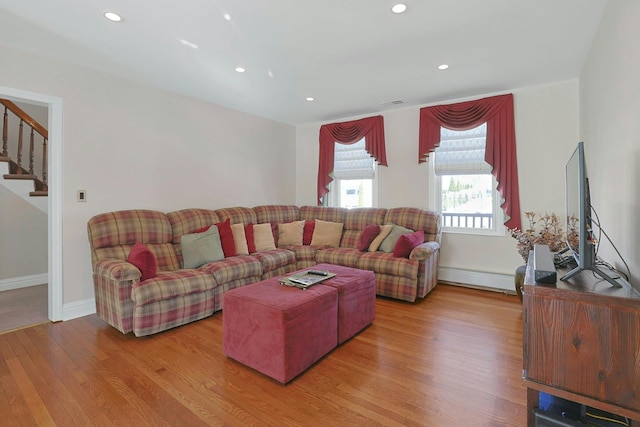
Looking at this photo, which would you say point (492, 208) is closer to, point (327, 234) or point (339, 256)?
point (339, 256)

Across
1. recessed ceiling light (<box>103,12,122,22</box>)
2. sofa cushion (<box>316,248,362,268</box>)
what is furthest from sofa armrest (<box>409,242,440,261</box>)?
recessed ceiling light (<box>103,12,122,22</box>)

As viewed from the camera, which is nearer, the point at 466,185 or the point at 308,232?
the point at 466,185

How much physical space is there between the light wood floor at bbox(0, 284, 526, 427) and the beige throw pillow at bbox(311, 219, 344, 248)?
70.3 inches

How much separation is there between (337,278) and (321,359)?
26.2 inches

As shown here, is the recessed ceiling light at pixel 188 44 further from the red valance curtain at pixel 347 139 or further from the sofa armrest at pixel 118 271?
the red valance curtain at pixel 347 139

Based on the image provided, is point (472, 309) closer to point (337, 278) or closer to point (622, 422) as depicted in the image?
point (337, 278)

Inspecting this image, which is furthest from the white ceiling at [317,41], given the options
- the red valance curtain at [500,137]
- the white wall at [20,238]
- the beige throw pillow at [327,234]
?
the white wall at [20,238]

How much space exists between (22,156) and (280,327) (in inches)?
185

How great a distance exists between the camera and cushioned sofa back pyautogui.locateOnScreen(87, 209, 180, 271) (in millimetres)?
2980

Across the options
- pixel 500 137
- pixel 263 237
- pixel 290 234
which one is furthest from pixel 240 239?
pixel 500 137

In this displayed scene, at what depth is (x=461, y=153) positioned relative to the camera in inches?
163

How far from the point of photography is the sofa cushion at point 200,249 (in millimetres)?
3318

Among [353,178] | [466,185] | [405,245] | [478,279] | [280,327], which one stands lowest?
[478,279]

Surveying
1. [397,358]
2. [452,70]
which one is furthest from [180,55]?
[397,358]
